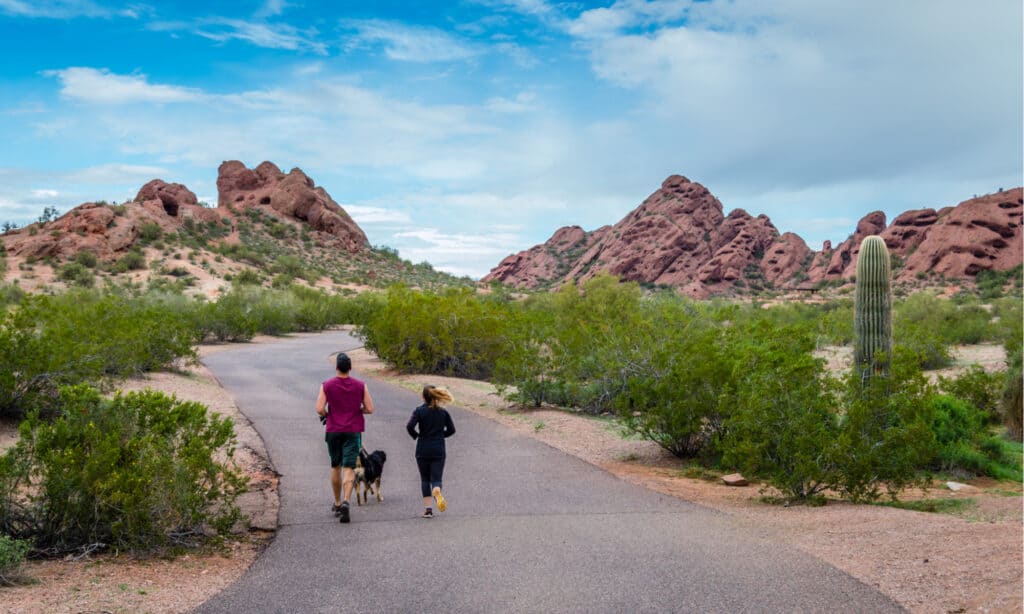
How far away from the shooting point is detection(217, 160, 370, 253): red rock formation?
3656 inches

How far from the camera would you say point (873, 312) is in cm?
1251

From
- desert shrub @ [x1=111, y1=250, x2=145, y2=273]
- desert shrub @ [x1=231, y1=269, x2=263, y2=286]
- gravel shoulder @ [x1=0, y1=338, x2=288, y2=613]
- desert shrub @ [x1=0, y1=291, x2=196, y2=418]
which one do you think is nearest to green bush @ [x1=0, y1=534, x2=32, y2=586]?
gravel shoulder @ [x1=0, y1=338, x2=288, y2=613]

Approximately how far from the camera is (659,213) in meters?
120

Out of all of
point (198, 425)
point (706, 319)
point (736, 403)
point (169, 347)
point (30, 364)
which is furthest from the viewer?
point (169, 347)

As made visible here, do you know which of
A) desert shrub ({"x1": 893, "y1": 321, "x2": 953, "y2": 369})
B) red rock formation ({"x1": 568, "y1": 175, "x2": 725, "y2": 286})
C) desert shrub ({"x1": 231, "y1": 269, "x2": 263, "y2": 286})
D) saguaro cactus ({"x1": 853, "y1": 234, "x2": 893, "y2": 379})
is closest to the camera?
saguaro cactus ({"x1": 853, "y1": 234, "x2": 893, "y2": 379})

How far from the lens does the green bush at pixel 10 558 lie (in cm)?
562

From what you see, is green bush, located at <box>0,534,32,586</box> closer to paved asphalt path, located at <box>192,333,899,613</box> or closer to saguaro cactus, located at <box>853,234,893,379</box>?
paved asphalt path, located at <box>192,333,899,613</box>

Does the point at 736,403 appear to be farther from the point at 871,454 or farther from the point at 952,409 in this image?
the point at 952,409

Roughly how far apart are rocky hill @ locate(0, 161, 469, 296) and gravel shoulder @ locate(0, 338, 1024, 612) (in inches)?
1978

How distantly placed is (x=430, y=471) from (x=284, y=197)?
90992mm

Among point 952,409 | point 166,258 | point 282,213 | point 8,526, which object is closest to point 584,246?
point 282,213

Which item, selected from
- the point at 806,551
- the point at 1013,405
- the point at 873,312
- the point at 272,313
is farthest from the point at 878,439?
the point at 272,313

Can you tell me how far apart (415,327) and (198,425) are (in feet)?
55.6

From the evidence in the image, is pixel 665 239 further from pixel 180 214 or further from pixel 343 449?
pixel 343 449
